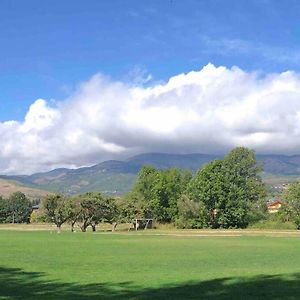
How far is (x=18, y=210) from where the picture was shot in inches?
6860

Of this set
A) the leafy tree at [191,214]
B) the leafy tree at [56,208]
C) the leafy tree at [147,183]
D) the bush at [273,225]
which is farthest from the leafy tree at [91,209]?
the bush at [273,225]

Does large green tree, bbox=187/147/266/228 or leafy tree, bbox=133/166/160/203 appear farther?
leafy tree, bbox=133/166/160/203

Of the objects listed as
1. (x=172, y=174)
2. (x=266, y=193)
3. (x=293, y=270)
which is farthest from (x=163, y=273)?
(x=172, y=174)

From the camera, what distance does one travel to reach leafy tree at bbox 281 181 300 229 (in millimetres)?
98000

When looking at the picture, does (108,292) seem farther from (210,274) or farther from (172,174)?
(172,174)

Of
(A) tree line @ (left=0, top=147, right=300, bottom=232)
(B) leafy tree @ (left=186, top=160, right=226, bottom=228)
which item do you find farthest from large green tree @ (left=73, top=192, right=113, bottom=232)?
(B) leafy tree @ (left=186, top=160, right=226, bottom=228)

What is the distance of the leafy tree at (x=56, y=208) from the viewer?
9962cm

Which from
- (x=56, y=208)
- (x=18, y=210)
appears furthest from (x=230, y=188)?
(x=18, y=210)

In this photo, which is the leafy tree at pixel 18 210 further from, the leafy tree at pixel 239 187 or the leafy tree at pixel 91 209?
the leafy tree at pixel 239 187

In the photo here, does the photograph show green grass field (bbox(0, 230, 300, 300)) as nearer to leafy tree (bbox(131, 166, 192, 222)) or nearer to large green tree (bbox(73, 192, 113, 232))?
large green tree (bbox(73, 192, 113, 232))

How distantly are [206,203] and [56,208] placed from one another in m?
29.4

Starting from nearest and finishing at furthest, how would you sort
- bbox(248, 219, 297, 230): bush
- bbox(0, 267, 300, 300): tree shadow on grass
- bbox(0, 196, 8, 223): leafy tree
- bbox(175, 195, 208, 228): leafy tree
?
1. bbox(0, 267, 300, 300): tree shadow on grass
2. bbox(248, 219, 297, 230): bush
3. bbox(175, 195, 208, 228): leafy tree
4. bbox(0, 196, 8, 223): leafy tree

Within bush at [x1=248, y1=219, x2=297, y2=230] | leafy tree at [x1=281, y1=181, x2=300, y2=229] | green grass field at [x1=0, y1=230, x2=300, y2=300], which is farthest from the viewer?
leafy tree at [x1=281, y1=181, x2=300, y2=229]

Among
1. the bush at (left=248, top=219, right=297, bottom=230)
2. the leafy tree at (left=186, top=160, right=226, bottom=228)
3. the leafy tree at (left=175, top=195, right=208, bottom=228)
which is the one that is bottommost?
the bush at (left=248, top=219, right=297, bottom=230)
